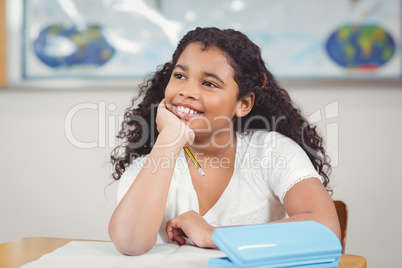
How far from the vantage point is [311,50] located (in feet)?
6.54

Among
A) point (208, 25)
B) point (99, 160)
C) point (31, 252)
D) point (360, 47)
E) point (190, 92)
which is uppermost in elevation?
point (208, 25)

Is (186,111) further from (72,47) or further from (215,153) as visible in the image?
(72,47)

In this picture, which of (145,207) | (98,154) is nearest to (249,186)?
(145,207)

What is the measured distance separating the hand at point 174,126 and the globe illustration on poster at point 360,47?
3.47ft

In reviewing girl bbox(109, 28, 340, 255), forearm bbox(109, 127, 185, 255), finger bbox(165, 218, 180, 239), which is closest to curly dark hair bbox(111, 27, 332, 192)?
girl bbox(109, 28, 340, 255)

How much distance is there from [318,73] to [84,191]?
1.22m

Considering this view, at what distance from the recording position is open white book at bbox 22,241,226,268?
0.79 m

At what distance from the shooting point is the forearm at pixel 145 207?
3.01 feet

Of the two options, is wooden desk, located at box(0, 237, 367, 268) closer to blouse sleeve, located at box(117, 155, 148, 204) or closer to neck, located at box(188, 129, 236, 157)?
blouse sleeve, located at box(117, 155, 148, 204)

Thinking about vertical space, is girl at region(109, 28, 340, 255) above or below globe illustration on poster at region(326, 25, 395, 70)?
below

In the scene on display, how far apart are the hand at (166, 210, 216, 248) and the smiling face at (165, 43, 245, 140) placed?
304mm

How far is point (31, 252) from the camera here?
910 mm

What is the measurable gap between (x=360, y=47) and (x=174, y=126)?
3.87 feet

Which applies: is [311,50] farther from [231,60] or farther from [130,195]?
[130,195]
